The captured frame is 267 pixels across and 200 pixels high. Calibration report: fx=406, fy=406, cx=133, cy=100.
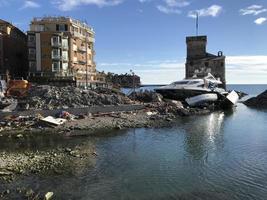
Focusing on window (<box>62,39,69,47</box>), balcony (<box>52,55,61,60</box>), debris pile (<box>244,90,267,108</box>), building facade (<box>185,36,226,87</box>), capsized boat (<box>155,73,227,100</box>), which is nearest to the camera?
capsized boat (<box>155,73,227,100</box>)

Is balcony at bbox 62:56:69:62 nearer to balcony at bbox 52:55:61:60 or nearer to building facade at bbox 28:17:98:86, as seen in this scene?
building facade at bbox 28:17:98:86

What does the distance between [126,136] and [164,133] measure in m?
4.09

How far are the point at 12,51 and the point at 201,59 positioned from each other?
4736cm

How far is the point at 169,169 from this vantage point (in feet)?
79.3

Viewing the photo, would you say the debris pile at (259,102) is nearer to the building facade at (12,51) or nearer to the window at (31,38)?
the window at (31,38)

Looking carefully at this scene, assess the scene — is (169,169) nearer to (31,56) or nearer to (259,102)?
(259,102)

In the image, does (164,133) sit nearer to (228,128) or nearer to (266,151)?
(228,128)

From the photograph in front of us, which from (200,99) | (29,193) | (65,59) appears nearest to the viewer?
(29,193)

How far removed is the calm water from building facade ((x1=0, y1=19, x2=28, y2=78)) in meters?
46.1

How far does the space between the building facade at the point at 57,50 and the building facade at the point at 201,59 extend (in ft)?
90.9

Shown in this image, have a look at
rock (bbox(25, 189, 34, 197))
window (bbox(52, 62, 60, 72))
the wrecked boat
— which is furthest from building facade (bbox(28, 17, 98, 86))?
rock (bbox(25, 189, 34, 197))

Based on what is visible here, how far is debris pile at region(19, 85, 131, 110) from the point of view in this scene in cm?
4619

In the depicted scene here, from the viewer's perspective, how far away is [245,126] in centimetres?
4497

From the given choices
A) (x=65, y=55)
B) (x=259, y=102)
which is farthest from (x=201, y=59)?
(x=65, y=55)
